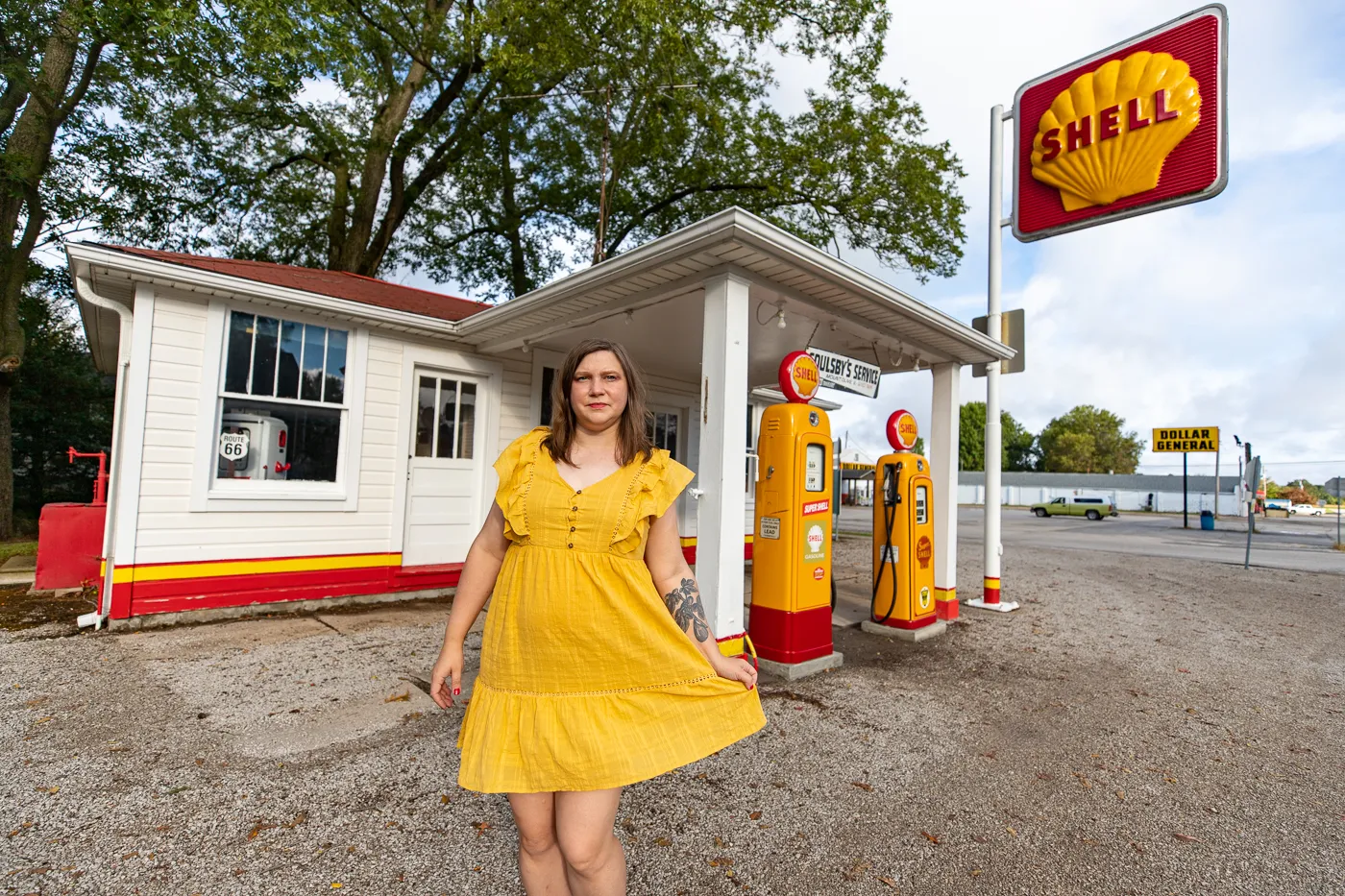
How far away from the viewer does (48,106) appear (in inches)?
398

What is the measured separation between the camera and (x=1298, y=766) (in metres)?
3.38

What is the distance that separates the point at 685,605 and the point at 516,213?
16.6 meters

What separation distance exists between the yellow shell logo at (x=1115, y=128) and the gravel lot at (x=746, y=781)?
5.07 m

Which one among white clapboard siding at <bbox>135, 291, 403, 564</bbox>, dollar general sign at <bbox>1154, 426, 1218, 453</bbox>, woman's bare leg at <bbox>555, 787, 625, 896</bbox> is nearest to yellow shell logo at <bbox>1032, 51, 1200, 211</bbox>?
woman's bare leg at <bbox>555, 787, 625, 896</bbox>

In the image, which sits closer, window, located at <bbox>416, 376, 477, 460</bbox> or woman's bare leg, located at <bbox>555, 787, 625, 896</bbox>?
woman's bare leg, located at <bbox>555, 787, 625, 896</bbox>

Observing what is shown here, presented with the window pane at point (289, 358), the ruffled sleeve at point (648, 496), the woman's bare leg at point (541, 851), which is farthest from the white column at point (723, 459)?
the window pane at point (289, 358)

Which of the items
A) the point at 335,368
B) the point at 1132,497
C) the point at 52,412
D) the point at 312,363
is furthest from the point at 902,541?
the point at 1132,497

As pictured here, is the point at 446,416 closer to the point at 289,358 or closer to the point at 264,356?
the point at 289,358

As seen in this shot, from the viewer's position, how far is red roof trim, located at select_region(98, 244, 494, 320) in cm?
556

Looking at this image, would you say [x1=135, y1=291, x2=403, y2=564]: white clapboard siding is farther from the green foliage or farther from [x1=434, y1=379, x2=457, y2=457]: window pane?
the green foliage

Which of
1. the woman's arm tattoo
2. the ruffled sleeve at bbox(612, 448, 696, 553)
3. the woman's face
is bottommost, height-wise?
the woman's arm tattoo

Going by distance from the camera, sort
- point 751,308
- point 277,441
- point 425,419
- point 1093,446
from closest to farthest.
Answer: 1. point 751,308
2. point 277,441
3. point 425,419
4. point 1093,446

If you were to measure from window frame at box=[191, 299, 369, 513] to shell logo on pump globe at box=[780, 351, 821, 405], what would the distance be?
4339 millimetres

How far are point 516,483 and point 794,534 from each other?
10.3 ft
